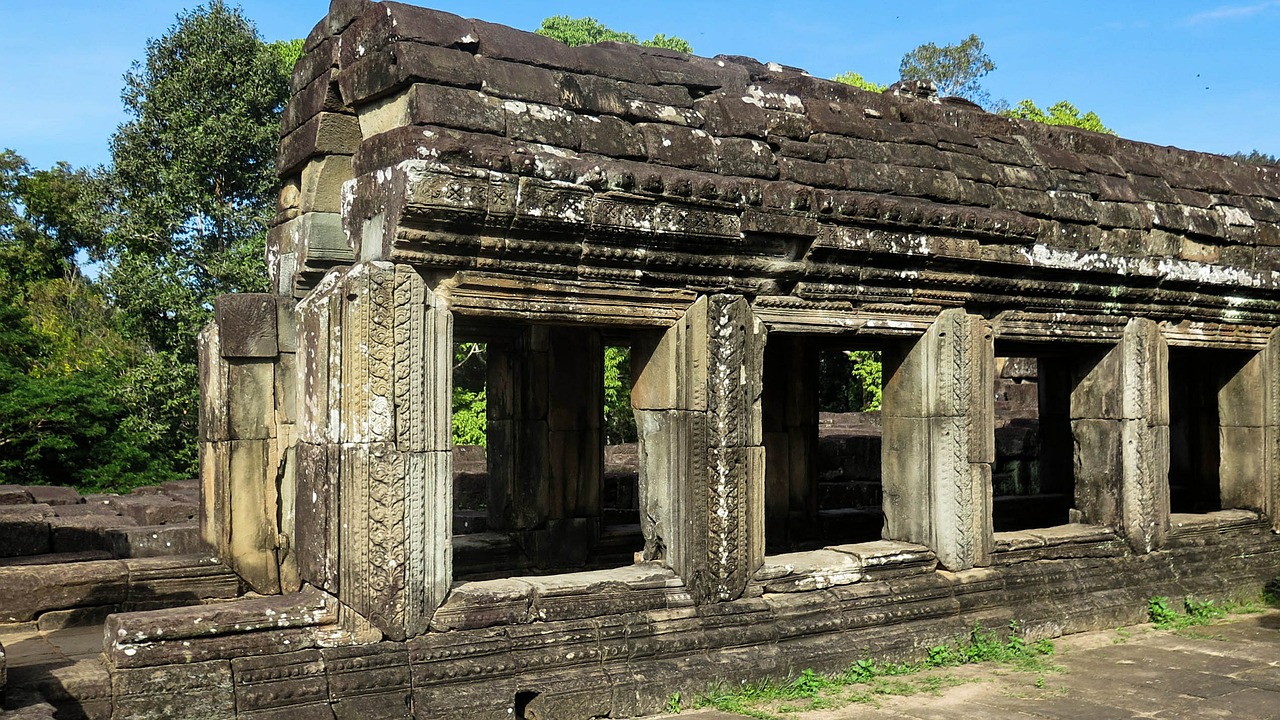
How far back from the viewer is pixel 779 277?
20.0 ft

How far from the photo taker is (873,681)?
601 centimetres

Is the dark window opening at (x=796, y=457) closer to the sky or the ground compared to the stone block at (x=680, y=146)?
closer to the ground

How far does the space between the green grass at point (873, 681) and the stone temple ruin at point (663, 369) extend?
93mm

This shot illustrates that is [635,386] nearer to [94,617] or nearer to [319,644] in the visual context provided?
[319,644]

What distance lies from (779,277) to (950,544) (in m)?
2.03

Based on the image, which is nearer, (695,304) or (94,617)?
(695,304)

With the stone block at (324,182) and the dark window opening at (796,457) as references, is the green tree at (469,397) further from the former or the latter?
the stone block at (324,182)

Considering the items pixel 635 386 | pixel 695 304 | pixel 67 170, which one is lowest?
pixel 635 386

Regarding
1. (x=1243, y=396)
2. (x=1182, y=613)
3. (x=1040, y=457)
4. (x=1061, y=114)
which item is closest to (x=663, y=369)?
(x=1182, y=613)

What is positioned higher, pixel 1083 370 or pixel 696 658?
pixel 1083 370

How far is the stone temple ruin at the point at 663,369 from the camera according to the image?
15.9 feet

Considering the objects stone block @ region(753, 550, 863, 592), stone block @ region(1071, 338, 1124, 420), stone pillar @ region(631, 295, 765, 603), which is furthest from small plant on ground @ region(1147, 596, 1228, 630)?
stone pillar @ region(631, 295, 765, 603)

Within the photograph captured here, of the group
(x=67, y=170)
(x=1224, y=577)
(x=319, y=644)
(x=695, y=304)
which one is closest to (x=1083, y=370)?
(x=1224, y=577)

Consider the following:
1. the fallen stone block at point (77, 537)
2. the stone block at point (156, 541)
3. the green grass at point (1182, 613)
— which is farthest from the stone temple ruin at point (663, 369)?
the fallen stone block at point (77, 537)
